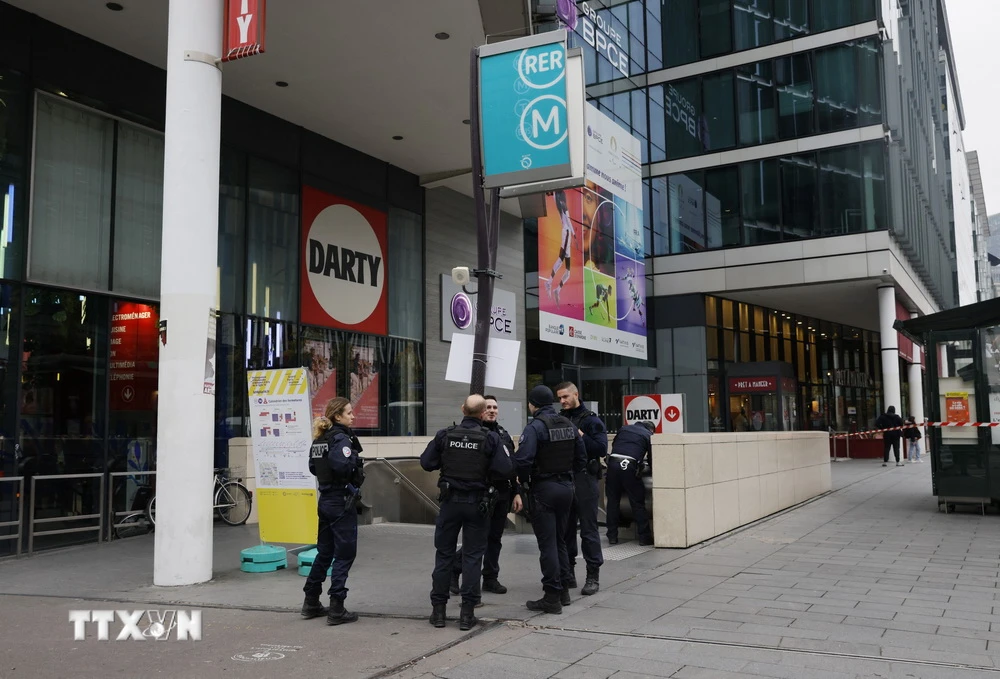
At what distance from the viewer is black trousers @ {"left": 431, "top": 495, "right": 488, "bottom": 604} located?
6.81 metres

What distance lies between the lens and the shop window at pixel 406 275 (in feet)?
63.8

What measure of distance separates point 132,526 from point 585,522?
7.92 metres

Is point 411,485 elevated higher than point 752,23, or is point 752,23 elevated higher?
point 752,23

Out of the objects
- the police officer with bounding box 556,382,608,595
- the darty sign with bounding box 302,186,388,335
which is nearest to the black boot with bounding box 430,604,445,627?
the police officer with bounding box 556,382,608,595

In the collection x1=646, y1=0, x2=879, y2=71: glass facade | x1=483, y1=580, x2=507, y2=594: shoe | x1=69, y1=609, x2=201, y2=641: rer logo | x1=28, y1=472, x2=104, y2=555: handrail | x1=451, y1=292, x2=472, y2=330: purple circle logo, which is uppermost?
x1=646, y1=0, x2=879, y2=71: glass facade

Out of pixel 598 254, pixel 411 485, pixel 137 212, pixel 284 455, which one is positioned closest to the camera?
pixel 284 455

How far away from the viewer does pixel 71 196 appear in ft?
41.4

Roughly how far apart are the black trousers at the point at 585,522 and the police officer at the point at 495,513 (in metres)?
0.59

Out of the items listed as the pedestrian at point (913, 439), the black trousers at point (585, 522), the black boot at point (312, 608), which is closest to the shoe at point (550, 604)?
the black trousers at point (585, 522)

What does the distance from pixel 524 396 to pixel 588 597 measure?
1588cm

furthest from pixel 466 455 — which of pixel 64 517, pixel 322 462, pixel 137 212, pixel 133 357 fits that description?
pixel 137 212

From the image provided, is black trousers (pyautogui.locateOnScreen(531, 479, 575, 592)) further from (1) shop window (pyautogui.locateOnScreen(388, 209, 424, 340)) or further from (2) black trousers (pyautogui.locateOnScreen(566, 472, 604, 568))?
(1) shop window (pyautogui.locateOnScreen(388, 209, 424, 340))

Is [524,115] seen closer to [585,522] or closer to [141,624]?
[585,522]

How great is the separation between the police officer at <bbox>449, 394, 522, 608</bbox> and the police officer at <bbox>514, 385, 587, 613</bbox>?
16 centimetres
